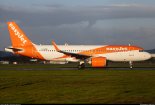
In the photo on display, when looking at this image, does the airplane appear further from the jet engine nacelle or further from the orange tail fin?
the jet engine nacelle

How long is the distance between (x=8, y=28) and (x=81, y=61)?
1236 cm

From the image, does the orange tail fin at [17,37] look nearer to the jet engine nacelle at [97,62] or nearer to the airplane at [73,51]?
the airplane at [73,51]

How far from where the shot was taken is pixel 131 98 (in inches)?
642

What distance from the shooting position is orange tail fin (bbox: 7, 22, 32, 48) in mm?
53219

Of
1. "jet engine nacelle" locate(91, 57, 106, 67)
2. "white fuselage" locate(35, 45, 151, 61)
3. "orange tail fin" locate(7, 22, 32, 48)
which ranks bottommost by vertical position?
"jet engine nacelle" locate(91, 57, 106, 67)

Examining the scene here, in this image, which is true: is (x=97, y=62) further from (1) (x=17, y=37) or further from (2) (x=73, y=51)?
(1) (x=17, y=37)

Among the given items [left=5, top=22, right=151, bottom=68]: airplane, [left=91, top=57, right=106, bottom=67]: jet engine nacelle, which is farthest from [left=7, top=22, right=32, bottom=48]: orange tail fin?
[left=91, top=57, right=106, bottom=67]: jet engine nacelle

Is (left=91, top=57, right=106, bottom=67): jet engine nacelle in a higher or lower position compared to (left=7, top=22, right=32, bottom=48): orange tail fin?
lower

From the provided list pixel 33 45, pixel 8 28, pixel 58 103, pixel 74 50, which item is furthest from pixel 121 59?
pixel 58 103

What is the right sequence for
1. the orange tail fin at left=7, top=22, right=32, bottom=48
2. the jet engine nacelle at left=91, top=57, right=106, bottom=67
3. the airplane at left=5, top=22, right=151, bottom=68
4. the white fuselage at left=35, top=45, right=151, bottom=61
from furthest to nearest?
the orange tail fin at left=7, top=22, right=32, bottom=48
the white fuselage at left=35, top=45, right=151, bottom=61
the airplane at left=5, top=22, right=151, bottom=68
the jet engine nacelle at left=91, top=57, right=106, bottom=67

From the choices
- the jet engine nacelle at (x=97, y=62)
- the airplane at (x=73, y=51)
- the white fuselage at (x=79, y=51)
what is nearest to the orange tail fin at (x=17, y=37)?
the airplane at (x=73, y=51)

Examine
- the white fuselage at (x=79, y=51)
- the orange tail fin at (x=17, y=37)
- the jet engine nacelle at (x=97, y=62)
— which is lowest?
the jet engine nacelle at (x=97, y=62)

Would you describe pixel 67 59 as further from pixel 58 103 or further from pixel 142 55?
pixel 58 103

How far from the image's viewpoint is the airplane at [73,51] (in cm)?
5219
